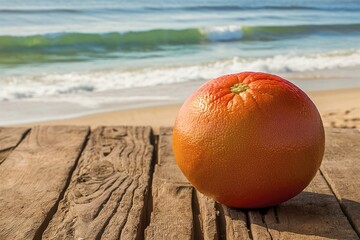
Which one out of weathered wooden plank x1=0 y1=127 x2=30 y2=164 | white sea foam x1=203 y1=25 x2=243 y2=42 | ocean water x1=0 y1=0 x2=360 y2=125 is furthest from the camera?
white sea foam x1=203 y1=25 x2=243 y2=42

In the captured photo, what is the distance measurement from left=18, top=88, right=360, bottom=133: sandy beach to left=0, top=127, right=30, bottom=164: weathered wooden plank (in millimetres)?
2366

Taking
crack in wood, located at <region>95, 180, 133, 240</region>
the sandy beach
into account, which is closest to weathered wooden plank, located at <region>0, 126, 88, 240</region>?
crack in wood, located at <region>95, 180, 133, 240</region>

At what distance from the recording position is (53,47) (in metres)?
11.6

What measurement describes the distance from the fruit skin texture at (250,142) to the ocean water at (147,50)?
3.86 m

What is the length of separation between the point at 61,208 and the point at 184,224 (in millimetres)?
413

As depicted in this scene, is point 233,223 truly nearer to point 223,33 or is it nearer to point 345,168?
point 345,168

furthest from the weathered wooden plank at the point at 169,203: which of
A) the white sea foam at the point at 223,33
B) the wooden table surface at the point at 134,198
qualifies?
the white sea foam at the point at 223,33

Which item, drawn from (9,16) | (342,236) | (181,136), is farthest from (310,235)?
(9,16)

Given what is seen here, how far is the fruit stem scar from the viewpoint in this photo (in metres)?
2.10

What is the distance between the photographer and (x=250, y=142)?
2010 mm

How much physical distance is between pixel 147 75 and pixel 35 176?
584 centimetres

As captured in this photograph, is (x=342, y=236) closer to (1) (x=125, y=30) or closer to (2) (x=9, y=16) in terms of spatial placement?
(1) (x=125, y=30)

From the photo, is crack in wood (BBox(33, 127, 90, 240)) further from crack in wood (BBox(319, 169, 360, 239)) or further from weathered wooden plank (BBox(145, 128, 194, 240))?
crack in wood (BBox(319, 169, 360, 239))

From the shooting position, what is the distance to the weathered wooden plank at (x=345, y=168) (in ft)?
7.19
